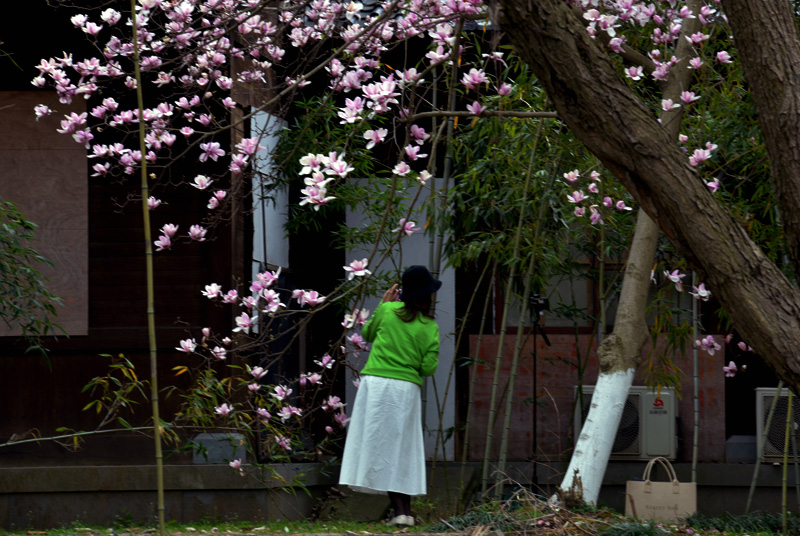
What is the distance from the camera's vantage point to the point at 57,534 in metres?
5.25

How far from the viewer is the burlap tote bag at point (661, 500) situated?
5.49m

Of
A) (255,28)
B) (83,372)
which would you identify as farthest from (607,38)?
(83,372)

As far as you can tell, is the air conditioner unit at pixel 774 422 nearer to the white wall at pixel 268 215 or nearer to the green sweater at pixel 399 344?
the green sweater at pixel 399 344

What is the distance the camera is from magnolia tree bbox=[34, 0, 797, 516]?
3.05 meters

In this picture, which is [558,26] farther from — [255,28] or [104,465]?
[104,465]

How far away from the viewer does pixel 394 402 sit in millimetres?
5406

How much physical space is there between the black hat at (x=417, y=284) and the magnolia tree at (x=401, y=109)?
235 mm

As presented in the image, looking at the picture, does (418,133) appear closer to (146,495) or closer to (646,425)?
(146,495)

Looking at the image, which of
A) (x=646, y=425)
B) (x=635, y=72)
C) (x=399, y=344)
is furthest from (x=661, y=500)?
(x=635, y=72)

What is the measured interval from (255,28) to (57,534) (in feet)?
9.81

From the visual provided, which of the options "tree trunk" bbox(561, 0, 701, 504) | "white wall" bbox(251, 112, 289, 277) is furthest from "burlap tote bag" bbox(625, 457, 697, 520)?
"white wall" bbox(251, 112, 289, 277)

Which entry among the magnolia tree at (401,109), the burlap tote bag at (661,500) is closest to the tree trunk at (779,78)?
the magnolia tree at (401,109)

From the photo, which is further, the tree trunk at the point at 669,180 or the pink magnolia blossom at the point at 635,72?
the pink magnolia blossom at the point at 635,72

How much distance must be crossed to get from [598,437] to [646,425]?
2184 millimetres
